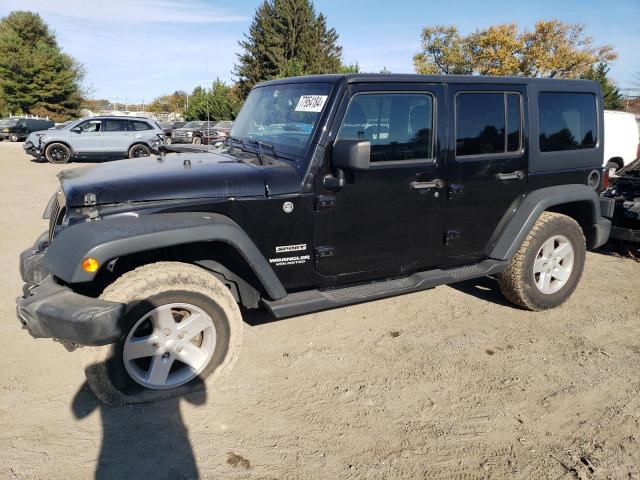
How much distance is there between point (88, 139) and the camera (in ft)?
57.7

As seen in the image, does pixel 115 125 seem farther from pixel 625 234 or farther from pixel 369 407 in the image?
pixel 369 407

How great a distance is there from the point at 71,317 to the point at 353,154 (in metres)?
1.84

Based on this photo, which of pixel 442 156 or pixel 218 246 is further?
pixel 442 156

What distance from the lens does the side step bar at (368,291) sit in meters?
3.34

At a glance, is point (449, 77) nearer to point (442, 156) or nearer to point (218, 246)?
point (442, 156)

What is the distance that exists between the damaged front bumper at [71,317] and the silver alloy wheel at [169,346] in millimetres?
299

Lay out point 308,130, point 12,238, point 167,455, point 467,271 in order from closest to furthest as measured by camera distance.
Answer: point 167,455, point 308,130, point 467,271, point 12,238

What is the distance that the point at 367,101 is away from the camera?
139 inches

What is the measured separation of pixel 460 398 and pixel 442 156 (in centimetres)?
175

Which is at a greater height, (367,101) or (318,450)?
(367,101)

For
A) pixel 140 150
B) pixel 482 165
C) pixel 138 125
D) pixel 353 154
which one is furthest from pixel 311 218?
pixel 138 125

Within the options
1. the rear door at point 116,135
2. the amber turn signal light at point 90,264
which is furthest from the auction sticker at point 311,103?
the rear door at point 116,135

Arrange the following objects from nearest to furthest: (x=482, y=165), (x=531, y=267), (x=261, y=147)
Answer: (x=261, y=147) → (x=482, y=165) → (x=531, y=267)

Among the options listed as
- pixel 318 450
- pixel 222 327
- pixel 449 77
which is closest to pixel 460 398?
pixel 318 450
